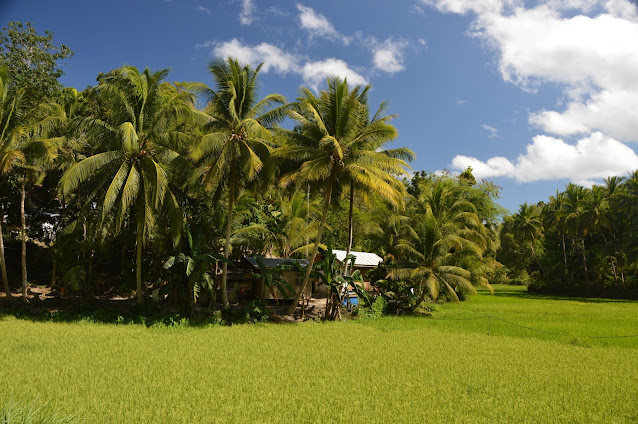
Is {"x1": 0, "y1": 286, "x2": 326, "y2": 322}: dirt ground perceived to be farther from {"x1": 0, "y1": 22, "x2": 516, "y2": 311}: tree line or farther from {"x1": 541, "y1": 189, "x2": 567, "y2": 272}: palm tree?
{"x1": 541, "y1": 189, "x2": 567, "y2": 272}: palm tree

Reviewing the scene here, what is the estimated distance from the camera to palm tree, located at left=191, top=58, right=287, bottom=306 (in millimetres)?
14195

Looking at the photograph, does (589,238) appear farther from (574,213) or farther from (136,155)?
(136,155)

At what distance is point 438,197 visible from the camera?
2130 centimetres

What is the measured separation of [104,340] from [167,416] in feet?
19.7

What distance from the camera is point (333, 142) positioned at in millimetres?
14281

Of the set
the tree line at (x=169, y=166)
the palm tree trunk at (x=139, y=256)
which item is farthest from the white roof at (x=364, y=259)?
the palm tree trunk at (x=139, y=256)

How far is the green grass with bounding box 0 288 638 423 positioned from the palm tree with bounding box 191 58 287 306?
5347mm

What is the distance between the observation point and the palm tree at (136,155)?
44.3 ft

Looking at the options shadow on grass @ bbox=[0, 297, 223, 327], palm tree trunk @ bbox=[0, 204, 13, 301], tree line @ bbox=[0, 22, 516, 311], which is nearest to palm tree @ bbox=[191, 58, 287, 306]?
tree line @ bbox=[0, 22, 516, 311]

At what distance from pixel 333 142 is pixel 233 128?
12.1 feet

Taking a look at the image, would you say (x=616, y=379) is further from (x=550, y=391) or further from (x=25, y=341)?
(x=25, y=341)

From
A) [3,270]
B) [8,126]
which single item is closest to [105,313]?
[3,270]

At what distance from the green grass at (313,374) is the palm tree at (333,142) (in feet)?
18.0

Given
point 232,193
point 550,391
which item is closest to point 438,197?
point 232,193
